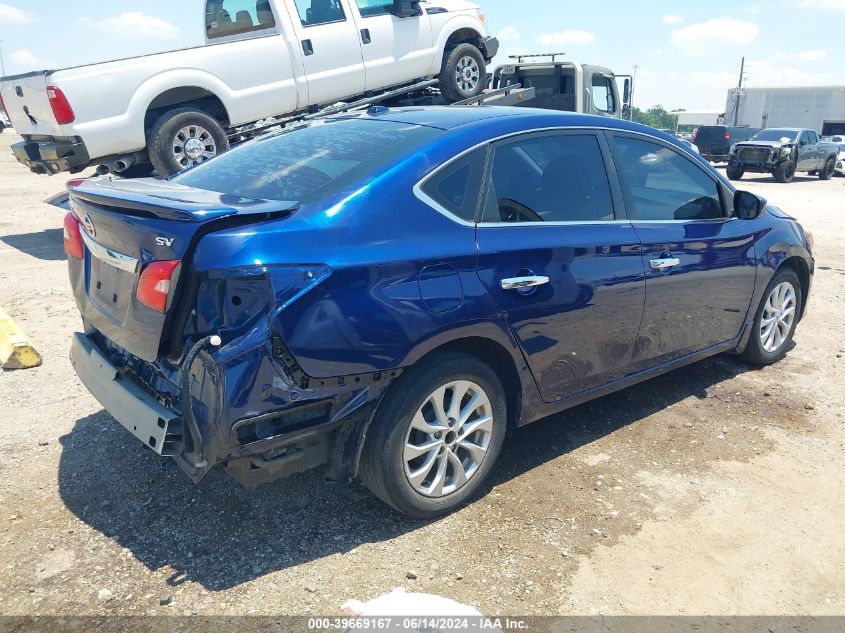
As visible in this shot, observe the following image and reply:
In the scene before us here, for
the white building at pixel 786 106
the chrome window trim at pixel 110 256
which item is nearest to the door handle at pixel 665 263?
the chrome window trim at pixel 110 256

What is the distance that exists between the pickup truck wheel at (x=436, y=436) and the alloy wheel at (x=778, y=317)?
8.55 feet

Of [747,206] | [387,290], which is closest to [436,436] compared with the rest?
[387,290]

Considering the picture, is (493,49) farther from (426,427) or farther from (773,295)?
(426,427)

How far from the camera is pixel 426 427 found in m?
2.96

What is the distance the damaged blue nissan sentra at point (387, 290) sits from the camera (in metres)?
2.51

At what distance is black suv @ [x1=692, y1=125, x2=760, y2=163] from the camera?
1075 inches

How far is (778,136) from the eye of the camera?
2252 centimetres

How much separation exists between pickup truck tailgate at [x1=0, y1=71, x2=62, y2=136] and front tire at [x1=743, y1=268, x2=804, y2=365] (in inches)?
281

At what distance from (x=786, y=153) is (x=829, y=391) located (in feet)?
64.4

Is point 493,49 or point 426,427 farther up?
point 493,49

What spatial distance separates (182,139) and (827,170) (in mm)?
23457

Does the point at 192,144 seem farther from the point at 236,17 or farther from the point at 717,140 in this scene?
the point at 717,140

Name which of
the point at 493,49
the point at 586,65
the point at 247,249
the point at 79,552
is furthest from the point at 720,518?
the point at 586,65

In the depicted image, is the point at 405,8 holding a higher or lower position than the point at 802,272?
higher
